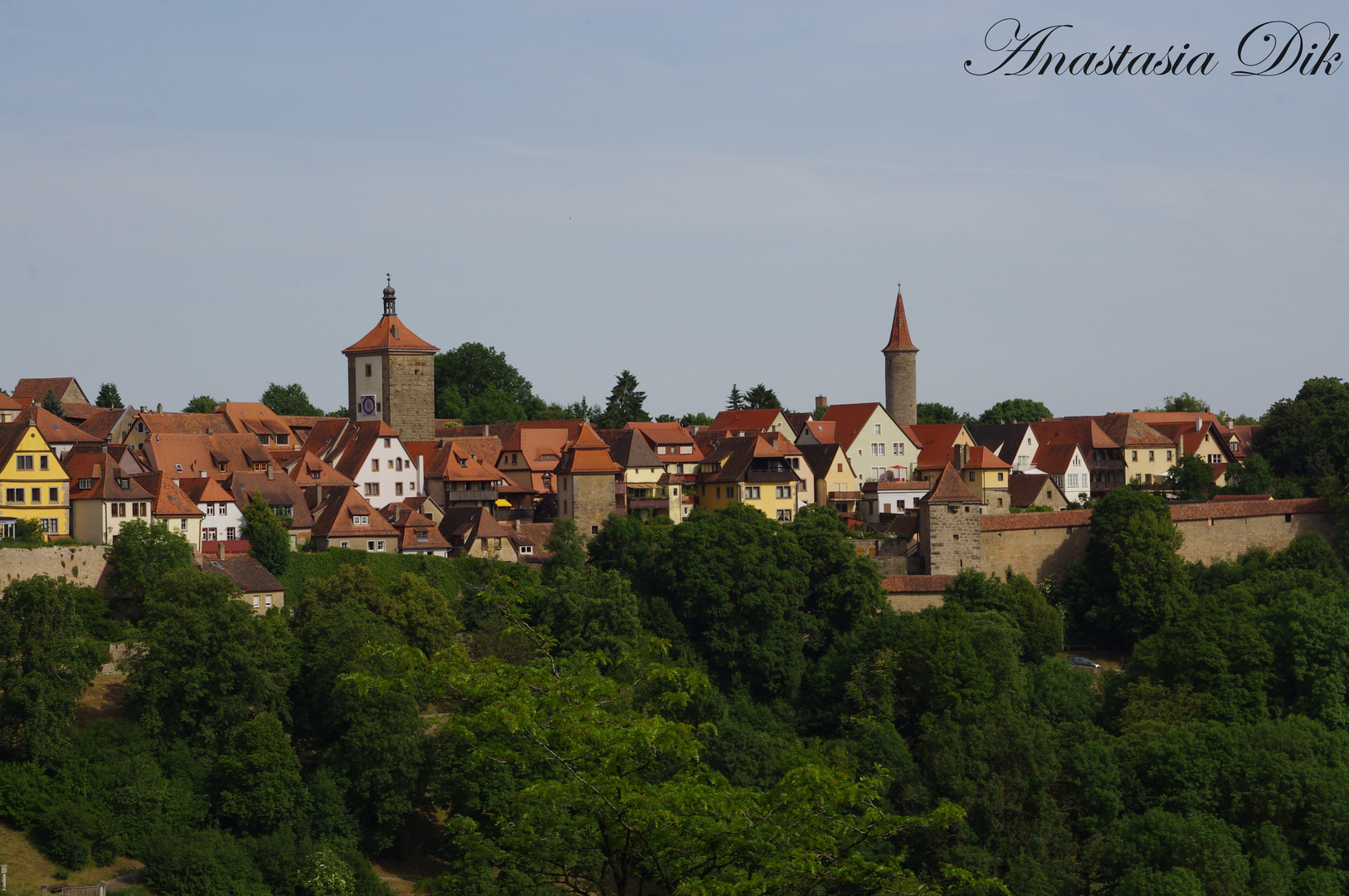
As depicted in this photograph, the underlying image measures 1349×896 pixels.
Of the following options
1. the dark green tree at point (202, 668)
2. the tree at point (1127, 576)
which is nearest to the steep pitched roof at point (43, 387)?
the dark green tree at point (202, 668)

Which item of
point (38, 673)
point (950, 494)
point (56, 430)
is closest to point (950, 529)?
point (950, 494)

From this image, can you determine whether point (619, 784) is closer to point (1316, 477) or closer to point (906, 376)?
point (1316, 477)

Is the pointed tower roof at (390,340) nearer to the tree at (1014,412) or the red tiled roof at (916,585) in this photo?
the red tiled roof at (916,585)

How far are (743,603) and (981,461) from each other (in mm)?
23161

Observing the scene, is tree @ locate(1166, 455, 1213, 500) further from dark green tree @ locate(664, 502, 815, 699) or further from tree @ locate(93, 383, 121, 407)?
tree @ locate(93, 383, 121, 407)

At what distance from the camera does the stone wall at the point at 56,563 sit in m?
45.0

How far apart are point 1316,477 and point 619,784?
62643mm

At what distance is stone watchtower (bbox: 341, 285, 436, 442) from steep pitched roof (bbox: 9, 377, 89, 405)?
15020 mm

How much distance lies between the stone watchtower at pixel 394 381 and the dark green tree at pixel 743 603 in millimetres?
20116

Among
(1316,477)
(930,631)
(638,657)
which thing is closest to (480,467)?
(930,631)

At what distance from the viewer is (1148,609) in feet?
188

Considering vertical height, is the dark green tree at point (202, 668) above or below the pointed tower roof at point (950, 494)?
below

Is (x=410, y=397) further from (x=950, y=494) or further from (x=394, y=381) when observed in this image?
(x=950, y=494)

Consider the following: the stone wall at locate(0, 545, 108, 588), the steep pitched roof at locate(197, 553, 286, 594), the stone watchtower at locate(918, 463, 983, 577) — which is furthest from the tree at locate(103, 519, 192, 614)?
the stone watchtower at locate(918, 463, 983, 577)
